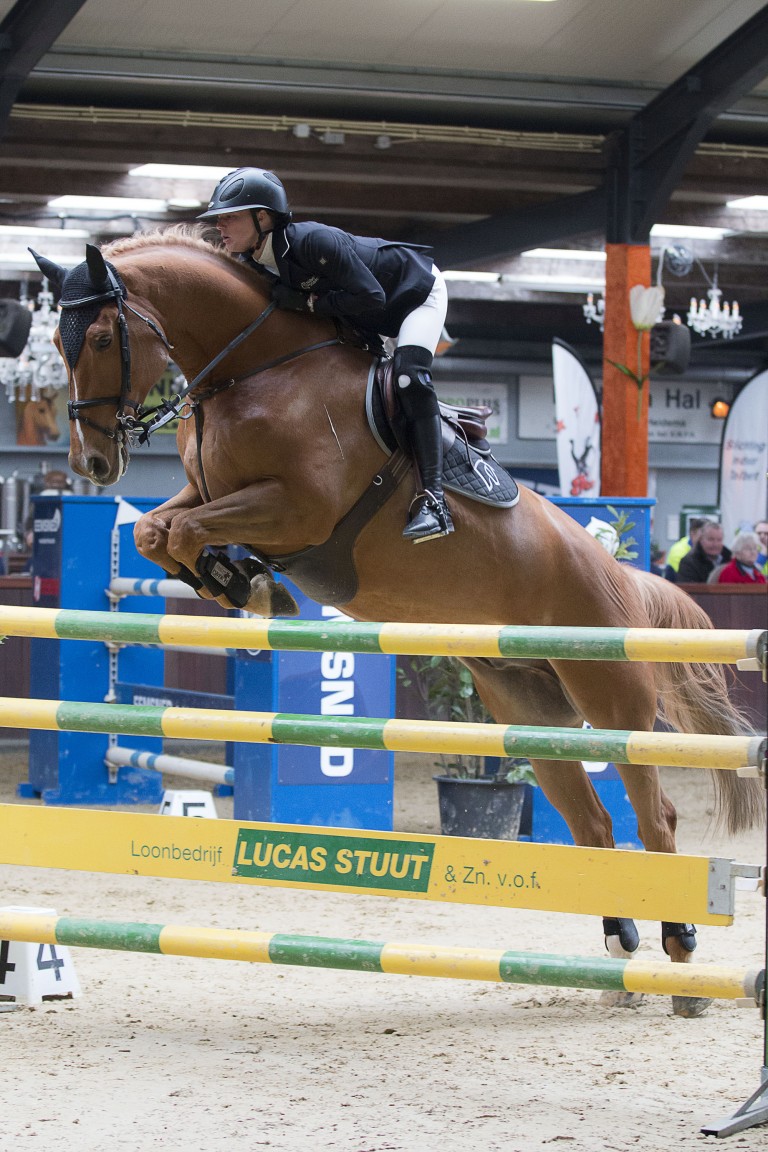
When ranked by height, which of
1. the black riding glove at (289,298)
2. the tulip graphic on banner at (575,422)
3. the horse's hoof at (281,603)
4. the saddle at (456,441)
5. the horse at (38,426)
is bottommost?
the horse's hoof at (281,603)

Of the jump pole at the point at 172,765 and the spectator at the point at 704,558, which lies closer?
the jump pole at the point at 172,765

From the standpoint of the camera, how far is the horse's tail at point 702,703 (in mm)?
4117

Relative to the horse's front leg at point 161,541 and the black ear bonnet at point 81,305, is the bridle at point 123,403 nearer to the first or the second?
the black ear bonnet at point 81,305

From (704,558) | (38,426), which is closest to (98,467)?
(704,558)

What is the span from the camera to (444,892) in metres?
2.61

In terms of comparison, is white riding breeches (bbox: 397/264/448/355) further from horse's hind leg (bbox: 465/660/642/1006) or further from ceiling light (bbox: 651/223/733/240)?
ceiling light (bbox: 651/223/733/240)

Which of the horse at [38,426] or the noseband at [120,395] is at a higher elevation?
the horse at [38,426]

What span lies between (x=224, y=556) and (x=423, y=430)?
0.58 metres

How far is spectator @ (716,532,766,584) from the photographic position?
977cm

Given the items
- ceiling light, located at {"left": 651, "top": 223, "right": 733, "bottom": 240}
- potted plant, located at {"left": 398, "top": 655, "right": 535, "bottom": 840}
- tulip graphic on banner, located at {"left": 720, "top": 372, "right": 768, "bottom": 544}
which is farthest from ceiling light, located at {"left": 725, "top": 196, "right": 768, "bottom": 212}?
potted plant, located at {"left": 398, "top": 655, "right": 535, "bottom": 840}

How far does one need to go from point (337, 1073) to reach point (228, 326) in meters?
1.78

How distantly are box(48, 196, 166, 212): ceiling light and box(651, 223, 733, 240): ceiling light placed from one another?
4.34 meters

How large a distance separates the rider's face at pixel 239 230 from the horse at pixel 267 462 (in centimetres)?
7

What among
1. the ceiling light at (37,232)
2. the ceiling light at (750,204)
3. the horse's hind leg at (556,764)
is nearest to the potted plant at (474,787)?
the horse's hind leg at (556,764)
